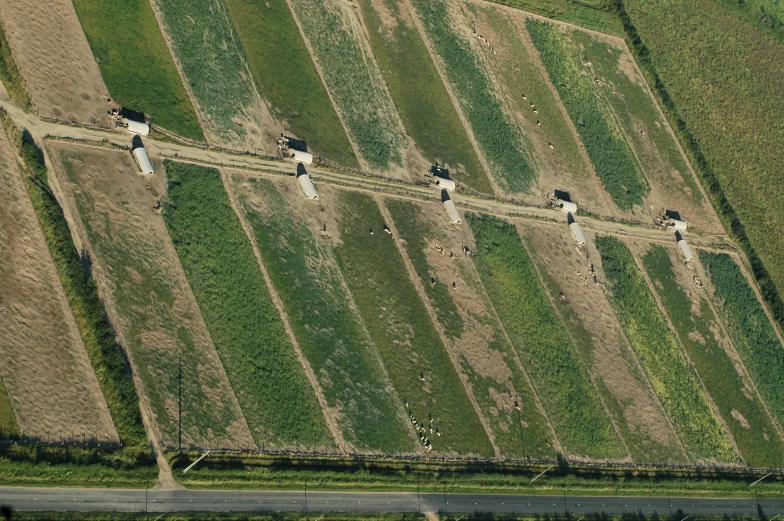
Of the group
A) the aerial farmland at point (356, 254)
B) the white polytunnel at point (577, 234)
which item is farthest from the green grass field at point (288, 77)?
the white polytunnel at point (577, 234)

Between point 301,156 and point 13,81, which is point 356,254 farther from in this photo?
point 13,81

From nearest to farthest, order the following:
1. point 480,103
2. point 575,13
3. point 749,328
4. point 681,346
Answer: point 681,346
point 480,103
point 749,328
point 575,13

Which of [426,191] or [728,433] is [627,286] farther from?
[426,191]

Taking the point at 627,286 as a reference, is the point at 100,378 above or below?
below

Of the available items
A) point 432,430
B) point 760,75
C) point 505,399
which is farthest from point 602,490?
point 760,75

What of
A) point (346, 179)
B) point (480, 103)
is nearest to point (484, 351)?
point (346, 179)

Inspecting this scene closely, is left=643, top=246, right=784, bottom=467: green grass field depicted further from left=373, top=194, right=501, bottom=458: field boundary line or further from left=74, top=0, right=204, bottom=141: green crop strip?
left=74, top=0, right=204, bottom=141: green crop strip

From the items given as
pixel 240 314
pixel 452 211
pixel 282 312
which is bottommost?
pixel 240 314
